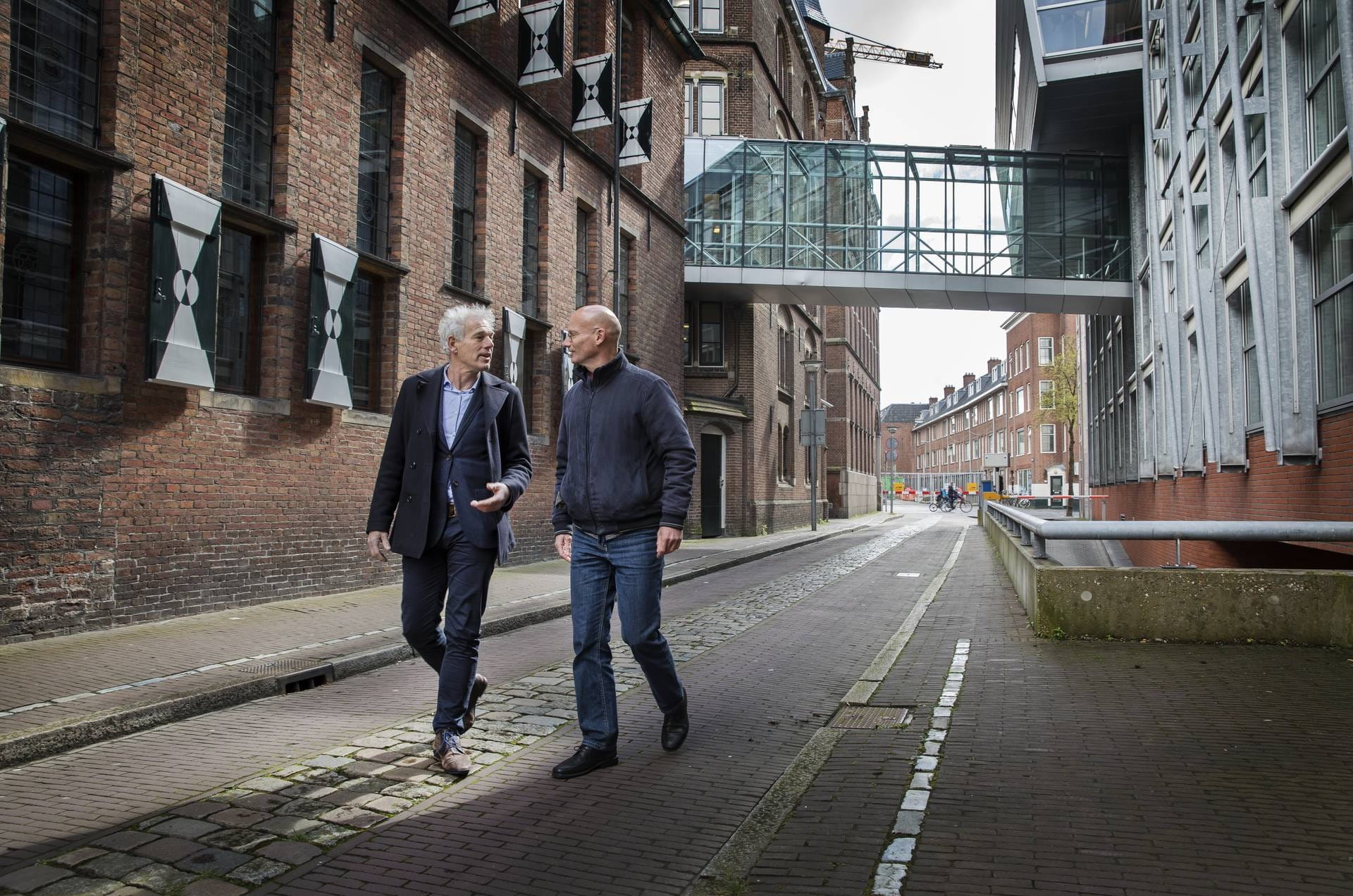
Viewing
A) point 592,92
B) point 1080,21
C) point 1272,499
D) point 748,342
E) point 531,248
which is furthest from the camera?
point 748,342

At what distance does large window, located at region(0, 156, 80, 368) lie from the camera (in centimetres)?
802

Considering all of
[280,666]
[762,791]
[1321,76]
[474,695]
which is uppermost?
[1321,76]

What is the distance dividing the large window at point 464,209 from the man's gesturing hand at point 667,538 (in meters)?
10.7

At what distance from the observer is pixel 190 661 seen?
7086 millimetres

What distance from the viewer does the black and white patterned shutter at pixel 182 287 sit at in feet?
29.0

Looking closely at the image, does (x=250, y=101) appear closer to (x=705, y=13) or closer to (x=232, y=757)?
(x=232, y=757)

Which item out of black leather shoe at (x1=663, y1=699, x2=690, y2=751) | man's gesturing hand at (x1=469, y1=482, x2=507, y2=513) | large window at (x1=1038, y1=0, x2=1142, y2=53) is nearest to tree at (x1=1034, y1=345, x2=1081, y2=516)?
large window at (x1=1038, y1=0, x2=1142, y2=53)

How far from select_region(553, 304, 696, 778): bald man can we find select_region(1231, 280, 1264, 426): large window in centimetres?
1060

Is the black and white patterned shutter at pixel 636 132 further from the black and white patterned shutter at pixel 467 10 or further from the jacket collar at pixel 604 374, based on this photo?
the jacket collar at pixel 604 374

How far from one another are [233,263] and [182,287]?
1.36 m

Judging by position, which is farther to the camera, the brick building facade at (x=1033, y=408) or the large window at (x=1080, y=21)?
the brick building facade at (x=1033, y=408)

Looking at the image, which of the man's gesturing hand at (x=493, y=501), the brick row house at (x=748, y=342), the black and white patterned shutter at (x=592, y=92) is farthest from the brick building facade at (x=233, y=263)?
the brick row house at (x=748, y=342)

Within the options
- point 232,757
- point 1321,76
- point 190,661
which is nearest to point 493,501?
point 232,757

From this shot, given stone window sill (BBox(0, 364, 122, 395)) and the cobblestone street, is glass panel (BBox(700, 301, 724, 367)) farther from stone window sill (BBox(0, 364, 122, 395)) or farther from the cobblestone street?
the cobblestone street
